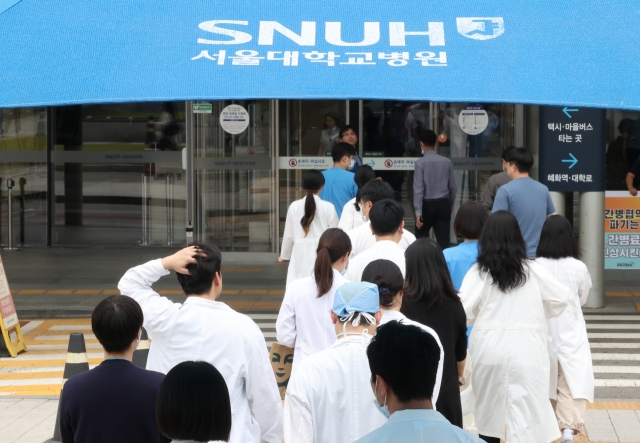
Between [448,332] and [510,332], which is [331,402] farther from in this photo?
[510,332]

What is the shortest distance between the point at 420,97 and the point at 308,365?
1246mm

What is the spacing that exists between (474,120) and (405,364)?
504 inches

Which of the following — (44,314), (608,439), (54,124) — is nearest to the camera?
(608,439)

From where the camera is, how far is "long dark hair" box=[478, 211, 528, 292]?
5.59 m

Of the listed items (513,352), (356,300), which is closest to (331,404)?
(356,300)

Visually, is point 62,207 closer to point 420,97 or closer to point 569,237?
point 569,237

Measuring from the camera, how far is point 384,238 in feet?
21.1

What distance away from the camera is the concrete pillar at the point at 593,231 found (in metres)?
12.1

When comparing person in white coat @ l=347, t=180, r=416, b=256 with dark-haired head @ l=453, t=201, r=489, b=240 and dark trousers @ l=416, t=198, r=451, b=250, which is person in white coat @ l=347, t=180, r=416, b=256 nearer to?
dark-haired head @ l=453, t=201, r=489, b=240

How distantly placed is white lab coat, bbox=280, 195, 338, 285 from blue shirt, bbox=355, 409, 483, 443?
5.91m

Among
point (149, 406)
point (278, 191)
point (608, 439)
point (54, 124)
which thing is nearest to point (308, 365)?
point (149, 406)

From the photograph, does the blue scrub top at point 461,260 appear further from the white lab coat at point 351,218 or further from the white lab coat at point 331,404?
the white lab coat at point 331,404

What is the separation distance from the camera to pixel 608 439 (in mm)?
7125

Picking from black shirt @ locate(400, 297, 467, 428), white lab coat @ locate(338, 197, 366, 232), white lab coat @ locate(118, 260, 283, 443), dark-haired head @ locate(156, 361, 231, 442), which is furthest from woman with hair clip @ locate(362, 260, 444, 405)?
white lab coat @ locate(338, 197, 366, 232)
